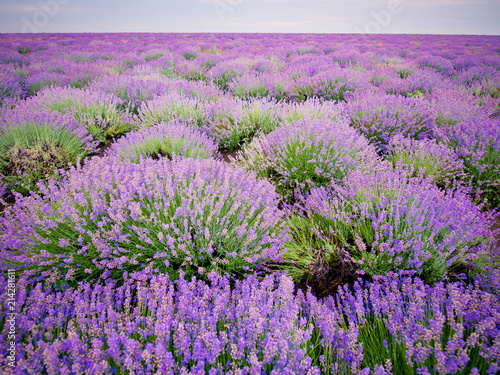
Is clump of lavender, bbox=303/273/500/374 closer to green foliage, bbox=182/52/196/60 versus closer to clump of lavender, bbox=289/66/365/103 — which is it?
clump of lavender, bbox=289/66/365/103

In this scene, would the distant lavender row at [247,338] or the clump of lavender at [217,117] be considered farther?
the clump of lavender at [217,117]

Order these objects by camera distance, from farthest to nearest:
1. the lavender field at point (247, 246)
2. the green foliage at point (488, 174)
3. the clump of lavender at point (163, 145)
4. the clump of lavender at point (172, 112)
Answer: the clump of lavender at point (172, 112), the clump of lavender at point (163, 145), the green foliage at point (488, 174), the lavender field at point (247, 246)

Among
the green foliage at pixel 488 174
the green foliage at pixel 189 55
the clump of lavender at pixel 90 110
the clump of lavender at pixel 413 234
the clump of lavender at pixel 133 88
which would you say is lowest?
the clump of lavender at pixel 413 234

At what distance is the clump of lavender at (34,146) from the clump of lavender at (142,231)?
1.32m

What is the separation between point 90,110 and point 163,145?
2.06 meters

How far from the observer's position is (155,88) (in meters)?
6.04

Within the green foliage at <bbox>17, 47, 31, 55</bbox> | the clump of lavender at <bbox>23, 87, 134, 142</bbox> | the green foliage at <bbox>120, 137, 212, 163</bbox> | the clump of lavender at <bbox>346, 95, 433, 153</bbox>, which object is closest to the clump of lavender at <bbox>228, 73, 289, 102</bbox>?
the clump of lavender at <bbox>346, 95, 433, 153</bbox>

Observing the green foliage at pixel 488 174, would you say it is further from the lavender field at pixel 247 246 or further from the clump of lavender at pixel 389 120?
the clump of lavender at pixel 389 120

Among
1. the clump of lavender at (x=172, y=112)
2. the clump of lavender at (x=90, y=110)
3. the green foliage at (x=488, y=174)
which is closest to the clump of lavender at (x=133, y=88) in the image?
the clump of lavender at (x=90, y=110)

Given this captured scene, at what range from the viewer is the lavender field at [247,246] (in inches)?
47.5

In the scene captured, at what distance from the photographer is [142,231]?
6.06 ft

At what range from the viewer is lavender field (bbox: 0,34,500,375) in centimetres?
121

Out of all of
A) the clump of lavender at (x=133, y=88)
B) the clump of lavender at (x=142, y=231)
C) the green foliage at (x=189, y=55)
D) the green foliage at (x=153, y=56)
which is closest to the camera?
the clump of lavender at (x=142, y=231)

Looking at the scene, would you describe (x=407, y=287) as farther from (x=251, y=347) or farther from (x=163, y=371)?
(x=163, y=371)
